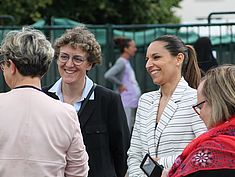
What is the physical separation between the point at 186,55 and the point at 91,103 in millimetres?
754

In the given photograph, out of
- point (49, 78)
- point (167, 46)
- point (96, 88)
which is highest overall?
point (167, 46)

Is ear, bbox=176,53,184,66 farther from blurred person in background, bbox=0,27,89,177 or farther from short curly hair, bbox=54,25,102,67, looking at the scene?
blurred person in background, bbox=0,27,89,177

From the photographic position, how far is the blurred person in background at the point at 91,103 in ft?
15.2

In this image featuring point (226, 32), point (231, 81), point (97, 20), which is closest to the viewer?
point (231, 81)

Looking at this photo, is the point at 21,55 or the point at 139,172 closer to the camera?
the point at 21,55

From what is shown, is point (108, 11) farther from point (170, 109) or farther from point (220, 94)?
point (220, 94)

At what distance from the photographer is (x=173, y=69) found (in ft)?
14.9

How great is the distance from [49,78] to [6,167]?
6221mm

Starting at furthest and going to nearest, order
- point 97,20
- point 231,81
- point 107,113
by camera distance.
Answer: point 97,20 < point 107,113 < point 231,81

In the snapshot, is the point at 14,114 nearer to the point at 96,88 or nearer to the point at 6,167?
the point at 6,167

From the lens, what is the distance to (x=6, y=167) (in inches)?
137

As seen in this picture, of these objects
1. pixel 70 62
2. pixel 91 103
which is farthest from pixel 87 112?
pixel 70 62

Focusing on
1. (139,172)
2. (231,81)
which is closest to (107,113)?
(139,172)

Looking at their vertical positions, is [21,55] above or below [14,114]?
above
